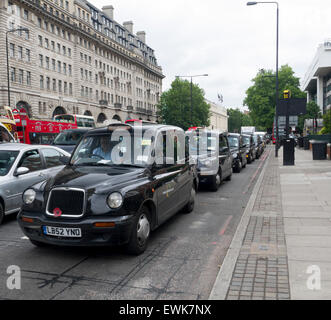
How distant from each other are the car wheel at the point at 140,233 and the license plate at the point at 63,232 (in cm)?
72

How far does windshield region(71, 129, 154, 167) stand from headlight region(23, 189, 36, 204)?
1.00 metres

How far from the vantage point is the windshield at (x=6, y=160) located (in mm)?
7395

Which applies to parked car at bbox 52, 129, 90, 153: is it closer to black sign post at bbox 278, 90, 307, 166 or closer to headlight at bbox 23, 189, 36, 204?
black sign post at bbox 278, 90, 307, 166

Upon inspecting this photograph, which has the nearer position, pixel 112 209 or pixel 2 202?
pixel 112 209

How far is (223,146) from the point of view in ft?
42.1

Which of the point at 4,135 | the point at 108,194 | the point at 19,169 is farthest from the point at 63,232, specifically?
the point at 4,135

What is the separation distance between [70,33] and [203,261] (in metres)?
61.5

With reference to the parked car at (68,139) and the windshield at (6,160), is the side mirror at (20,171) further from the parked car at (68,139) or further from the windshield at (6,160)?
the parked car at (68,139)

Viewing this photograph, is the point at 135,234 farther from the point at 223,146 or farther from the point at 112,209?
Answer: the point at 223,146

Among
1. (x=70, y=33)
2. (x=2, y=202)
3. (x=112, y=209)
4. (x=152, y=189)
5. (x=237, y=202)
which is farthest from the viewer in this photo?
(x=70, y=33)

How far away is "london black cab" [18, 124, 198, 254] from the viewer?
481 centimetres

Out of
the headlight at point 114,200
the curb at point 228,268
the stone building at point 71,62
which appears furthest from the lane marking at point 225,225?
the stone building at point 71,62

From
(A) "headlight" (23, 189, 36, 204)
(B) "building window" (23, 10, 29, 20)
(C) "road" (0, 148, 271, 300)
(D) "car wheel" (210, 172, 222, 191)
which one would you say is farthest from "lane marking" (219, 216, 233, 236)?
(B) "building window" (23, 10, 29, 20)
